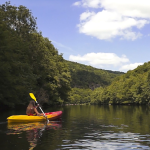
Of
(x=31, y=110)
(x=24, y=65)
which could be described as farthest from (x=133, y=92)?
(x=31, y=110)

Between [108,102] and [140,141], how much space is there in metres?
120

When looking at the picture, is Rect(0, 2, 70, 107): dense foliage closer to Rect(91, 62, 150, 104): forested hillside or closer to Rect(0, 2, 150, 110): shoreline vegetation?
Rect(0, 2, 150, 110): shoreline vegetation

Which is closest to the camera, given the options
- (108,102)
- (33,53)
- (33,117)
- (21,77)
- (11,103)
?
(33,117)

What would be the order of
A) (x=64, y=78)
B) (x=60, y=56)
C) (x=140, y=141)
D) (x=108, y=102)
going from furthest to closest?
(x=108, y=102)
(x=60, y=56)
(x=64, y=78)
(x=140, y=141)

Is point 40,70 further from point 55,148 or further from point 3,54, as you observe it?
point 55,148

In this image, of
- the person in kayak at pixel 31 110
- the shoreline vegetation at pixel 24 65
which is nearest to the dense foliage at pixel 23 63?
the shoreline vegetation at pixel 24 65

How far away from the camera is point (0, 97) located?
29109 millimetres

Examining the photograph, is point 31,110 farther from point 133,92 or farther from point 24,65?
point 133,92

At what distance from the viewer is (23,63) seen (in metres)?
36.0

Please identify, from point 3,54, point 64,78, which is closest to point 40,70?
point 64,78

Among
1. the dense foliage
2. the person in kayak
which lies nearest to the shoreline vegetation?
the dense foliage

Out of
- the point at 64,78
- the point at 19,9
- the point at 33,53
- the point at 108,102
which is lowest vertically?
the point at 108,102

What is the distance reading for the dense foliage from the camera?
103 ft

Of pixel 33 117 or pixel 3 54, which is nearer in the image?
pixel 33 117
